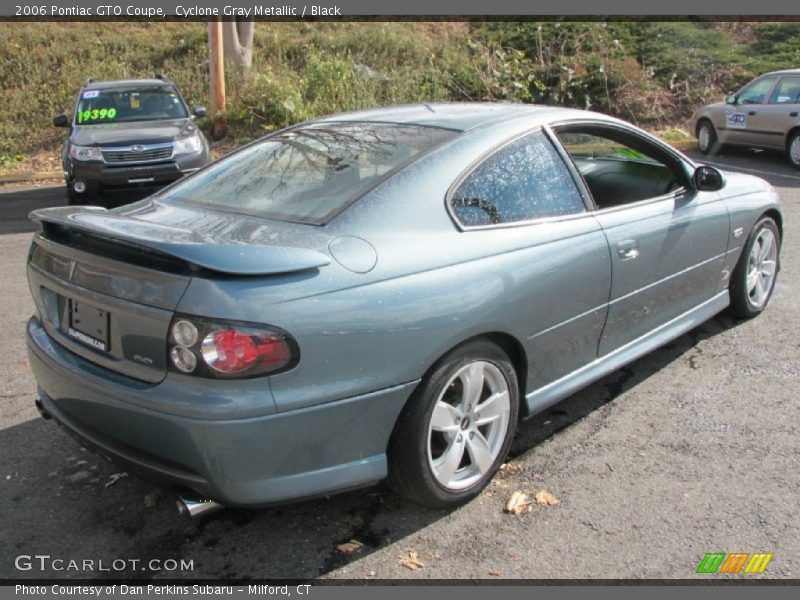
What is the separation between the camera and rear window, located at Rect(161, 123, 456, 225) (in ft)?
11.1

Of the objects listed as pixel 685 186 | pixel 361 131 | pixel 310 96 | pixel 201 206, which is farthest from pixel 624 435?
pixel 310 96

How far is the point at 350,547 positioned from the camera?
3164mm

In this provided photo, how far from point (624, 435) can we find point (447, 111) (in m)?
1.85

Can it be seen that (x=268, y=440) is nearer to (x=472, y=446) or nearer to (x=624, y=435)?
(x=472, y=446)

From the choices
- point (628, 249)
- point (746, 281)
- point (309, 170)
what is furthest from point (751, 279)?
point (309, 170)

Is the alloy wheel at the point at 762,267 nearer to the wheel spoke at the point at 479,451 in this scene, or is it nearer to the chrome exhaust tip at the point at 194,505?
the wheel spoke at the point at 479,451

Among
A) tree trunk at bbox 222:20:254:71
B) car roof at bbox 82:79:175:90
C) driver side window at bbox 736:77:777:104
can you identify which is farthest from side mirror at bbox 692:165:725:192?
tree trunk at bbox 222:20:254:71

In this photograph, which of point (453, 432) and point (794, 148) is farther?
point (794, 148)

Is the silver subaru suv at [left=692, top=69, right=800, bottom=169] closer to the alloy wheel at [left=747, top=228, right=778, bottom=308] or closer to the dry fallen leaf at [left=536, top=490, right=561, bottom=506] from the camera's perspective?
the alloy wheel at [left=747, top=228, right=778, bottom=308]

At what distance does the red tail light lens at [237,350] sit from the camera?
2.70m

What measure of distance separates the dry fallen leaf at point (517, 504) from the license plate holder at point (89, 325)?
174cm

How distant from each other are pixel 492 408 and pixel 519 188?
3.35 ft

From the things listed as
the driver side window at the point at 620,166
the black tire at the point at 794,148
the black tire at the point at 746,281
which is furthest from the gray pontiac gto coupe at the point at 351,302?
the black tire at the point at 794,148

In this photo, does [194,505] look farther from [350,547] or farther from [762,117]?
[762,117]
